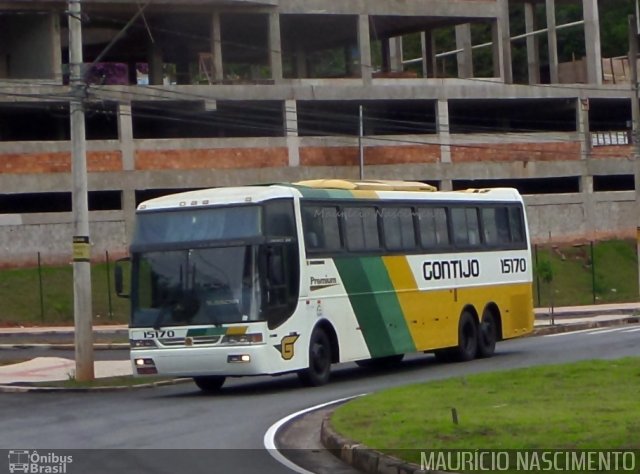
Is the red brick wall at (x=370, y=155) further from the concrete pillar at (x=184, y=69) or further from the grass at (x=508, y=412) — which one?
the grass at (x=508, y=412)

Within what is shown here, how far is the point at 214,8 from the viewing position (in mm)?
54969

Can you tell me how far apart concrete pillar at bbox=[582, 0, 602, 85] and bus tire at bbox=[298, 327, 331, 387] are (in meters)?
43.5

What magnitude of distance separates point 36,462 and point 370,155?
4407 centimetres

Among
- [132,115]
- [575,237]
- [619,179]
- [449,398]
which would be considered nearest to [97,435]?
[449,398]

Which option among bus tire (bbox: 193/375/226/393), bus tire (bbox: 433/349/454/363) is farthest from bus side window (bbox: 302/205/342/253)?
bus tire (bbox: 433/349/454/363)

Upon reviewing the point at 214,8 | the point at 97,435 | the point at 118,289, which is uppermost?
the point at 214,8

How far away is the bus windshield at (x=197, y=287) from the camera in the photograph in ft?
70.3

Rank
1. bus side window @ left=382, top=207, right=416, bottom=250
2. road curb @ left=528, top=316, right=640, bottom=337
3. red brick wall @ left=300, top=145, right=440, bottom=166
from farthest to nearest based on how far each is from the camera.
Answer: red brick wall @ left=300, top=145, right=440, bottom=166 < road curb @ left=528, top=316, right=640, bottom=337 < bus side window @ left=382, top=207, right=416, bottom=250

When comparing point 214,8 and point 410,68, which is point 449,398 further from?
point 410,68

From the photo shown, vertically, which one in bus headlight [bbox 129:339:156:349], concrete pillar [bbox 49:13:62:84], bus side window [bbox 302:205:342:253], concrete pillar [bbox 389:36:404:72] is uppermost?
concrete pillar [bbox 389:36:404:72]

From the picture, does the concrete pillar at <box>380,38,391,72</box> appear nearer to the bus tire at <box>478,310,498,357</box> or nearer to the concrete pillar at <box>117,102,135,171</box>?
the concrete pillar at <box>117,102,135,171</box>

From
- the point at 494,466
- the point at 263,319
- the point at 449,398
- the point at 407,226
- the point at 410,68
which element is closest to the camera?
the point at 494,466

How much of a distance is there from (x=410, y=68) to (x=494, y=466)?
75.5 meters

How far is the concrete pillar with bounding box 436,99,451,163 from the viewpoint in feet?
191
